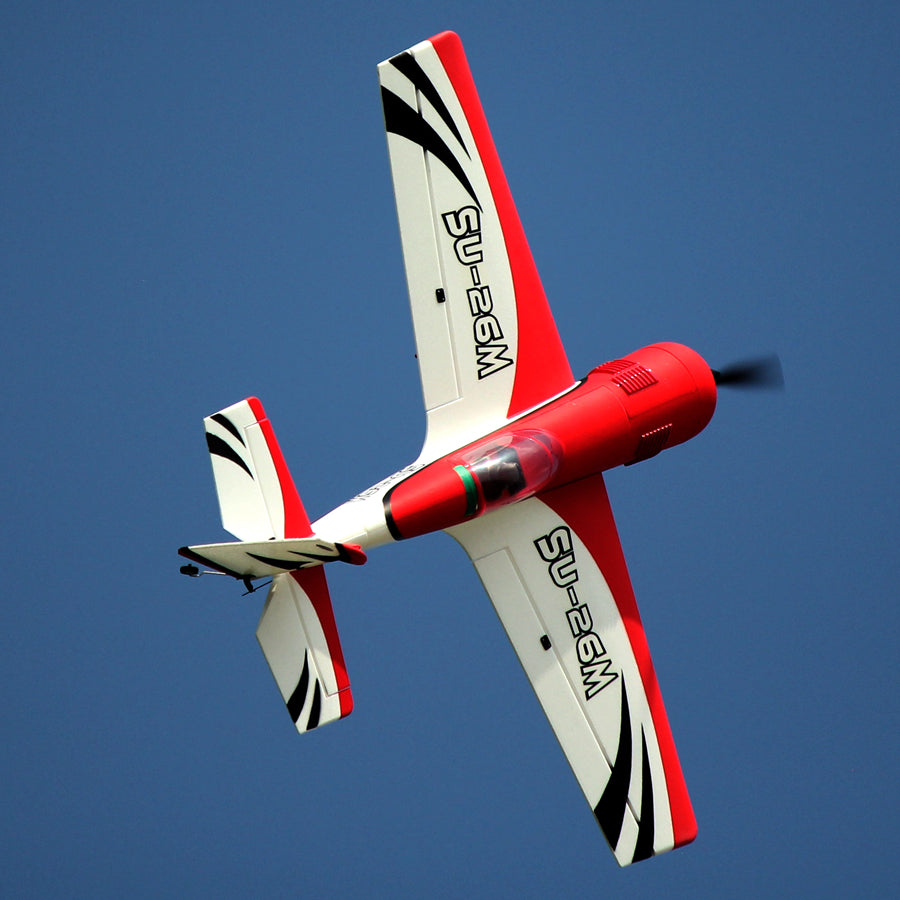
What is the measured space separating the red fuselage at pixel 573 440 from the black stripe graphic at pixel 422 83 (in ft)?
6.05

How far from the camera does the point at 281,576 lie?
8828mm

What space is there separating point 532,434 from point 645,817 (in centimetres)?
257

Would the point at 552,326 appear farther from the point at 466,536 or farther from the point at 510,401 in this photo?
the point at 466,536

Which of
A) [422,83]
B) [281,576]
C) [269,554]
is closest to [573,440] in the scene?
[281,576]

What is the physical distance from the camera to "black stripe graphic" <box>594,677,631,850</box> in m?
9.43

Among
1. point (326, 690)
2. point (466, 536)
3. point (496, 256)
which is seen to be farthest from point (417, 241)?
point (326, 690)

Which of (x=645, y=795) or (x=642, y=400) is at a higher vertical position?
(x=642, y=400)

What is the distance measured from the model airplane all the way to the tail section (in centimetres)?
32

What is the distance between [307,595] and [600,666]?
6.51 feet

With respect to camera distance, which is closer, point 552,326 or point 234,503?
point 234,503

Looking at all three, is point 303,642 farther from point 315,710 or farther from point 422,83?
point 422,83

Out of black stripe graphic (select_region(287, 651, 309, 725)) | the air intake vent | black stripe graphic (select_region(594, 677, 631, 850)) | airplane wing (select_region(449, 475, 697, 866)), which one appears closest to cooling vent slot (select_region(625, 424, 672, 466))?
the air intake vent

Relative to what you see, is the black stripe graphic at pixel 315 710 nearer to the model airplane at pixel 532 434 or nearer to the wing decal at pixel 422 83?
the model airplane at pixel 532 434

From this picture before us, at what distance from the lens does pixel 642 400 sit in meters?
9.23
